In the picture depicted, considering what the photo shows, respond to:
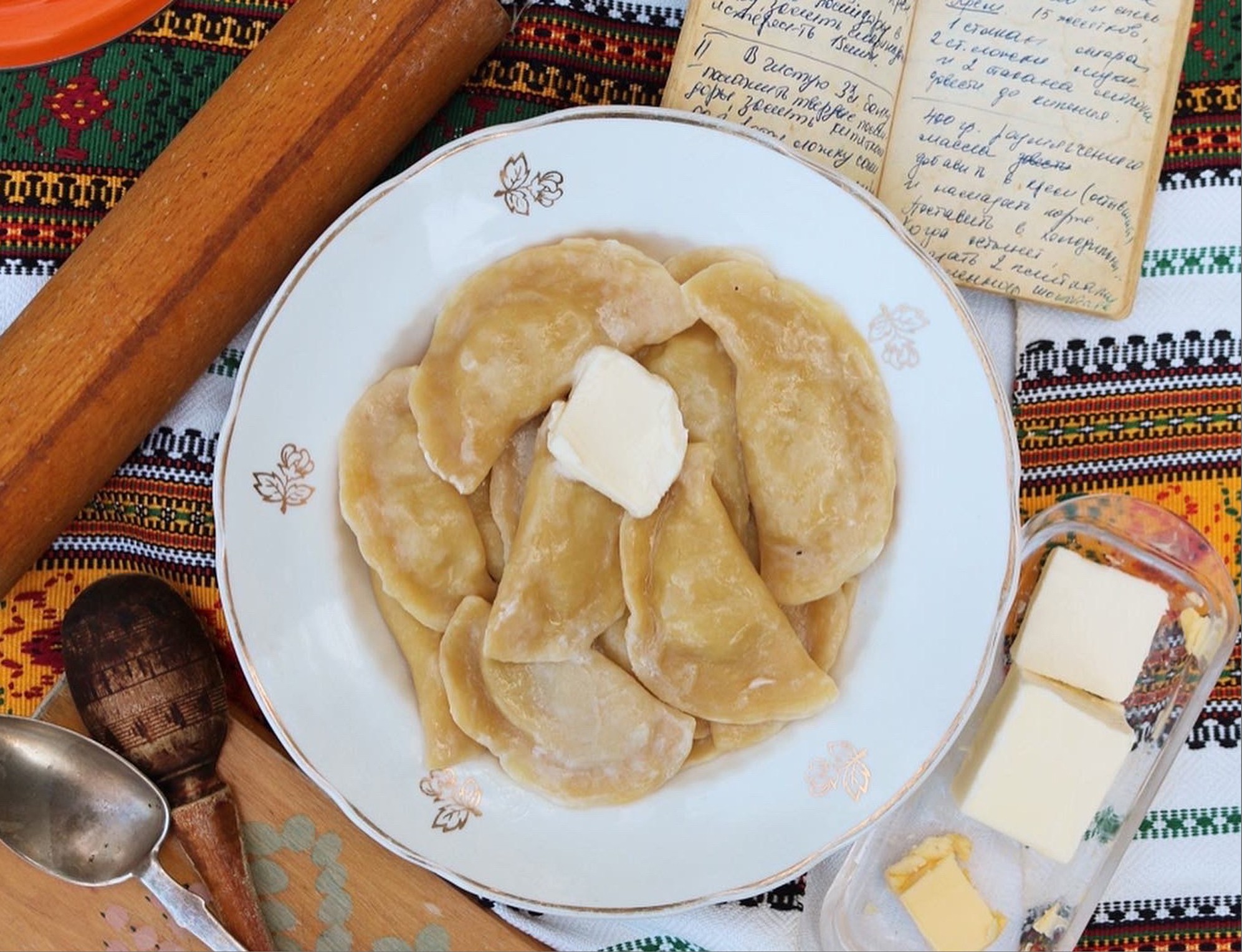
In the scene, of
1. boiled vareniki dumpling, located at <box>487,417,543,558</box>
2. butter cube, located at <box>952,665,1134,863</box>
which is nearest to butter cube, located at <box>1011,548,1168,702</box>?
butter cube, located at <box>952,665,1134,863</box>

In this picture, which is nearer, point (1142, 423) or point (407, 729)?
point (407, 729)

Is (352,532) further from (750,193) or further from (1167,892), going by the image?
(1167,892)

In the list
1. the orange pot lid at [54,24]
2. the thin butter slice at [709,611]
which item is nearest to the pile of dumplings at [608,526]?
the thin butter slice at [709,611]

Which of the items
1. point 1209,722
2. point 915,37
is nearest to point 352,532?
point 915,37

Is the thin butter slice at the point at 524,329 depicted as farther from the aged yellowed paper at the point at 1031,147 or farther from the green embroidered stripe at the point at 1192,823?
the green embroidered stripe at the point at 1192,823

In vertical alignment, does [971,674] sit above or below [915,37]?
below

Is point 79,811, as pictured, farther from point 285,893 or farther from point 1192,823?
point 1192,823

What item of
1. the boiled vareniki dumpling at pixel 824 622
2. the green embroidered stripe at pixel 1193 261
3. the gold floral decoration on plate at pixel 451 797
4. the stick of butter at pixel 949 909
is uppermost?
the green embroidered stripe at pixel 1193 261

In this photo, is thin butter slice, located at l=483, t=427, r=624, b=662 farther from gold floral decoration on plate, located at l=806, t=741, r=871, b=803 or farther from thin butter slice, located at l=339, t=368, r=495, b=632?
gold floral decoration on plate, located at l=806, t=741, r=871, b=803
